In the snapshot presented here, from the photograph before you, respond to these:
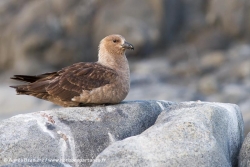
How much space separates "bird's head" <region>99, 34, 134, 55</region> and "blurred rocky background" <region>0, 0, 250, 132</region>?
528 inches

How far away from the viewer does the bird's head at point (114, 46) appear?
358 inches

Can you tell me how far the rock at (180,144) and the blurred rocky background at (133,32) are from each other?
50.3ft

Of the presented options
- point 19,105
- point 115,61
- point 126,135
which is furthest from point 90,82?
point 19,105

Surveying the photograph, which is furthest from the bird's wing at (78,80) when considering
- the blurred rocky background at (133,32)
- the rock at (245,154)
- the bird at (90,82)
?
the blurred rocky background at (133,32)

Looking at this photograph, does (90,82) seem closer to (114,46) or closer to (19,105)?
(114,46)

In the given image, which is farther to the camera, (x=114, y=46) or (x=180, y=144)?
(x=114, y=46)

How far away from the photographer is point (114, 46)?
30.0 ft

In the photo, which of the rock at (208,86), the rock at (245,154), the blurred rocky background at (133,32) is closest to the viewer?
the rock at (245,154)

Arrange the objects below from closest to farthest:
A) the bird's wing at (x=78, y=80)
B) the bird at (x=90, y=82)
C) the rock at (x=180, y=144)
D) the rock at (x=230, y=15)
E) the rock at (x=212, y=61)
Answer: the rock at (x=180, y=144)
the bird at (x=90, y=82)
the bird's wing at (x=78, y=80)
the rock at (x=212, y=61)
the rock at (x=230, y=15)

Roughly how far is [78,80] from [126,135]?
4.26 ft

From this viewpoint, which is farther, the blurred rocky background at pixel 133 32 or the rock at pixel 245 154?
the blurred rocky background at pixel 133 32

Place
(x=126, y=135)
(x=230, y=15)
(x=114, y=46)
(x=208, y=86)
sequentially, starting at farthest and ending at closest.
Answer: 1. (x=230, y=15)
2. (x=208, y=86)
3. (x=114, y=46)
4. (x=126, y=135)

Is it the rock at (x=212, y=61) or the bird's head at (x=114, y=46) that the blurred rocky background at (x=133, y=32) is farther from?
the bird's head at (x=114, y=46)

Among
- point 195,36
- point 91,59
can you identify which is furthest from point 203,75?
point 91,59
